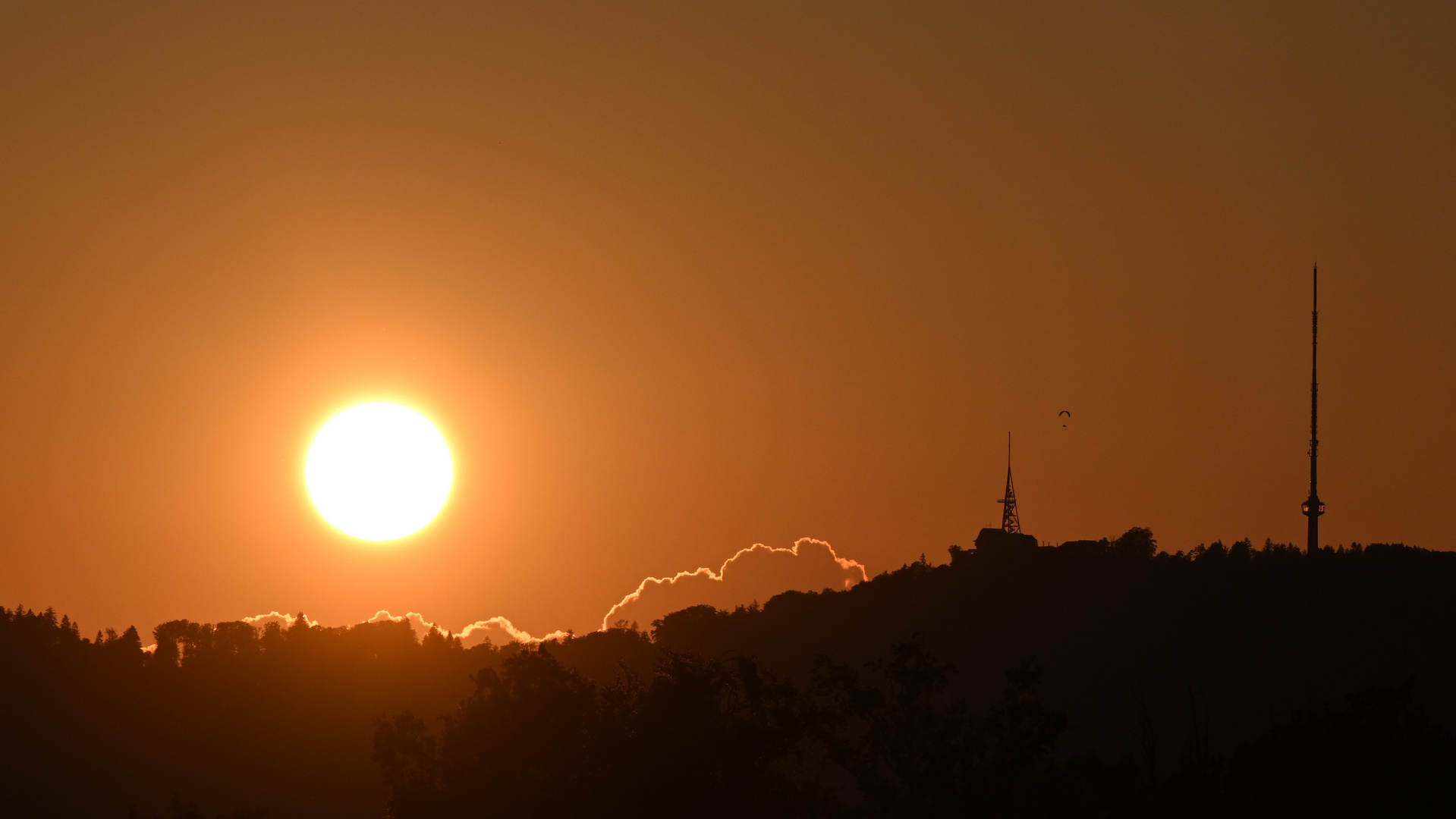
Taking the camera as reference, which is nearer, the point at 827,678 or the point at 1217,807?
the point at 1217,807

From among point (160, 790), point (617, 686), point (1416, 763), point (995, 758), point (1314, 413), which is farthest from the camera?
point (160, 790)

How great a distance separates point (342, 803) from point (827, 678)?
138 m

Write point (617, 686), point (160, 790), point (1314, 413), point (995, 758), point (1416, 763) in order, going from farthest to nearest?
point (160, 790), point (1314, 413), point (617, 686), point (995, 758), point (1416, 763)

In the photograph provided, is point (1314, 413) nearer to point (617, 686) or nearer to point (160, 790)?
point (160, 790)

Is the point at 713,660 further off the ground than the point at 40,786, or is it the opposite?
Result: the point at 713,660

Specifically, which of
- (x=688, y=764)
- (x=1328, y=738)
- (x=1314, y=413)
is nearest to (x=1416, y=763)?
(x=1328, y=738)

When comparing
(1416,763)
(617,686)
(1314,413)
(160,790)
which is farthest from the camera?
(160,790)

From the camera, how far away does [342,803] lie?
181 metres

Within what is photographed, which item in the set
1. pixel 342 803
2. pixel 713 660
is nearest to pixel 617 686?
pixel 713 660

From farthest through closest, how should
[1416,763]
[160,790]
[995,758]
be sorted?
[160,790] < [995,758] < [1416,763]

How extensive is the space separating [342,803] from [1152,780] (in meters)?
141

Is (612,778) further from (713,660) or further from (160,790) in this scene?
(160,790)

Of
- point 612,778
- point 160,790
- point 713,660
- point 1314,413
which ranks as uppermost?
point 1314,413

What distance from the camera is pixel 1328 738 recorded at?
4588 centimetres
